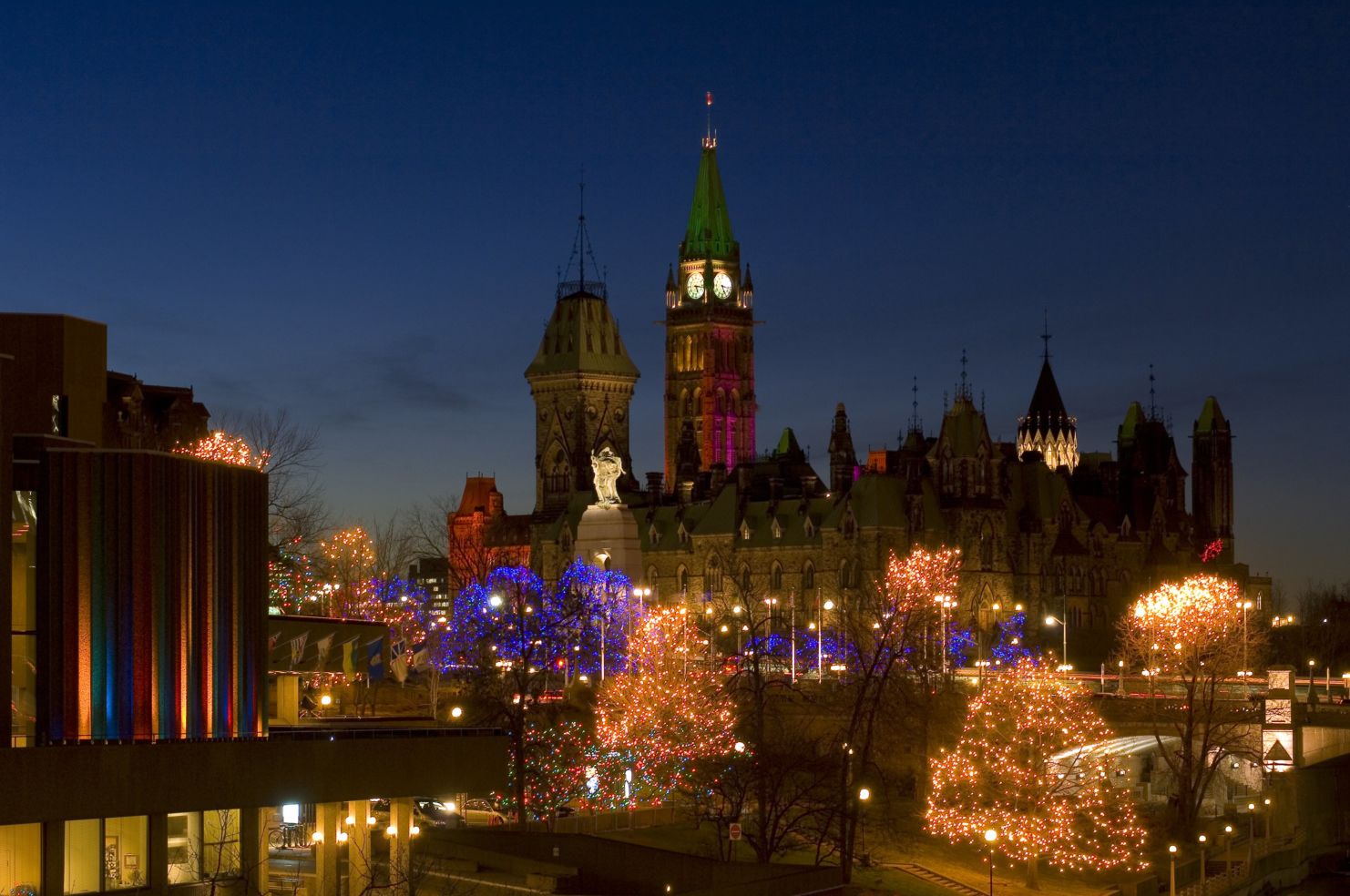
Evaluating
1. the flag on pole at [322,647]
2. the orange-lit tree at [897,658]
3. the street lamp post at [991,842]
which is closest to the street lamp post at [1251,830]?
the street lamp post at [991,842]

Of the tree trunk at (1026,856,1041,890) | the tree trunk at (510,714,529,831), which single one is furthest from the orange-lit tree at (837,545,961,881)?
the tree trunk at (510,714,529,831)

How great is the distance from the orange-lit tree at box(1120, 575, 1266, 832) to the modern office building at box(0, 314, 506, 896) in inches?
1699

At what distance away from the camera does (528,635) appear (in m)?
99.5

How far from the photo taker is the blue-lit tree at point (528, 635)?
89.6m

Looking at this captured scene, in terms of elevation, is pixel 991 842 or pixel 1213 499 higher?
pixel 1213 499

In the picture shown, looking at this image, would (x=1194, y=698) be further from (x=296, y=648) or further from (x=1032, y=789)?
(x=296, y=648)

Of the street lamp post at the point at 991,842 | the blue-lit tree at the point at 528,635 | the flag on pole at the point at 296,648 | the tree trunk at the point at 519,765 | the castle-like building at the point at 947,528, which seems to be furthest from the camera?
the castle-like building at the point at 947,528

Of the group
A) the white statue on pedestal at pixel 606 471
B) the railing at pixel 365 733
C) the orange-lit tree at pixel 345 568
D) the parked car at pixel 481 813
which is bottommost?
the parked car at pixel 481 813

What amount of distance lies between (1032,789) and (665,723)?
13.3 m

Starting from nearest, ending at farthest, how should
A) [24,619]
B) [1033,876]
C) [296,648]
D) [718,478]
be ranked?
[24,619] → [296,648] → [1033,876] → [718,478]

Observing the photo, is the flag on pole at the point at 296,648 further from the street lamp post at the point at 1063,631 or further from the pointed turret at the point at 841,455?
the pointed turret at the point at 841,455

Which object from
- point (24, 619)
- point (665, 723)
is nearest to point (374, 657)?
point (665, 723)

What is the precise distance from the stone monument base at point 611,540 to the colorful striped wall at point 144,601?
65590 millimetres

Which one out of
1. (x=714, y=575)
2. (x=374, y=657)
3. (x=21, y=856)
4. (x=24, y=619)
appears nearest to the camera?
(x=21, y=856)
